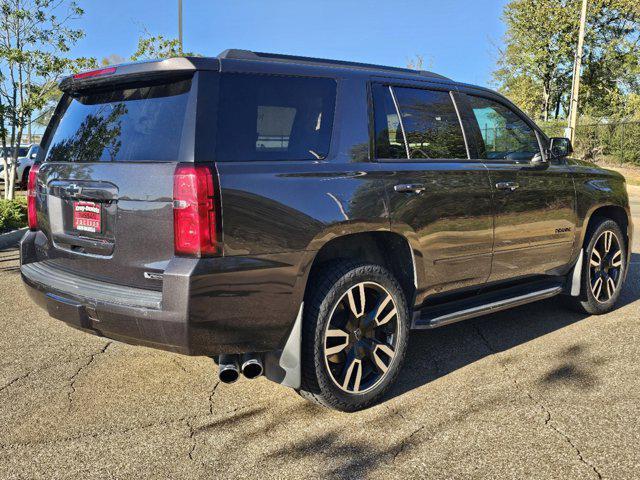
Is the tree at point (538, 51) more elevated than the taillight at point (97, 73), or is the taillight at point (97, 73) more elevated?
the tree at point (538, 51)

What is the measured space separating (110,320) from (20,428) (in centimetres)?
83

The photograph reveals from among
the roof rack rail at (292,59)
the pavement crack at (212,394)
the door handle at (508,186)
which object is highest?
the roof rack rail at (292,59)

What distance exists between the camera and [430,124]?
4023 mm

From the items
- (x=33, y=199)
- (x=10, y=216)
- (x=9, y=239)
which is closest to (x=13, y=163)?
(x=10, y=216)

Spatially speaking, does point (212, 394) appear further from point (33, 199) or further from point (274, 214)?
point (33, 199)

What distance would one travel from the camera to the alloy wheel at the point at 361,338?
3.33 m

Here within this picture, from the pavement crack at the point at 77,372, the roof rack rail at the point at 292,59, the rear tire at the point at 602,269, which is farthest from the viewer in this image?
the rear tire at the point at 602,269

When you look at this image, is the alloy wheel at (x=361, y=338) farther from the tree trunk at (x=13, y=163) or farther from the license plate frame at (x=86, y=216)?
the tree trunk at (x=13, y=163)

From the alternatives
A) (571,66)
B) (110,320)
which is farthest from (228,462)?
(571,66)

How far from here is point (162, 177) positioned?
282 centimetres

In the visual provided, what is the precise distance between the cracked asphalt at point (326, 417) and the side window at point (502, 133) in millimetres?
1472

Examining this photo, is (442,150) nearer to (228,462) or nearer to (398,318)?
(398,318)

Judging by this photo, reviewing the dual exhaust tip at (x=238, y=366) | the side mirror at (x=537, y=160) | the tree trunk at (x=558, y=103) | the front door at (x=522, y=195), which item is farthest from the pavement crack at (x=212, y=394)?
the tree trunk at (x=558, y=103)

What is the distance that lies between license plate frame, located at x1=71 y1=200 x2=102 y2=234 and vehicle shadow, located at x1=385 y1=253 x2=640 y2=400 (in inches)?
77.4
